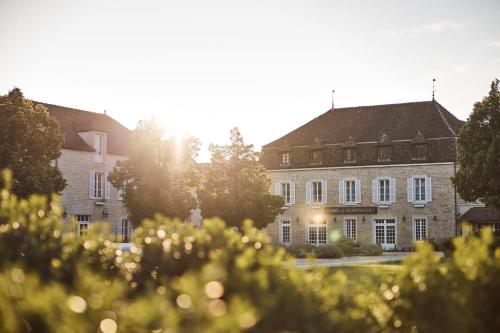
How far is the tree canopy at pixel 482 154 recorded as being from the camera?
37.2 meters

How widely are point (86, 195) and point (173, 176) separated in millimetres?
10750

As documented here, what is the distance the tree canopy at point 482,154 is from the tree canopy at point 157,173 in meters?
14.7

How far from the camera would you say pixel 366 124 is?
176 ft

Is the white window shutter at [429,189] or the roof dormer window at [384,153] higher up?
the roof dormer window at [384,153]

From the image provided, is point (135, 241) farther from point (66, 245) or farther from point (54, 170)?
point (54, 170)

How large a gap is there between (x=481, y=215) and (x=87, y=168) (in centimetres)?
2643

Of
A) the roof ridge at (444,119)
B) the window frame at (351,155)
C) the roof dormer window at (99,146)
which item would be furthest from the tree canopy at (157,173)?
the roof ridge at (444,119)

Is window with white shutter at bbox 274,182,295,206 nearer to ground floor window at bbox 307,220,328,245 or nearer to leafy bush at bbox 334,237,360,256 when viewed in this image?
ground floor window at bbox 307,220,328,245

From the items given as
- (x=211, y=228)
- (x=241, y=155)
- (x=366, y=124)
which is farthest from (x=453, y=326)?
(x=366, y=124)

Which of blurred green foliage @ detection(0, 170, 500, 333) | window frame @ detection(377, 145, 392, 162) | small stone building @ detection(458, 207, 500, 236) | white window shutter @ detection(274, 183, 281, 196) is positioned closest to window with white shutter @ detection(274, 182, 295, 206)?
white window shutter @ detection(274, 183, 281, 196)

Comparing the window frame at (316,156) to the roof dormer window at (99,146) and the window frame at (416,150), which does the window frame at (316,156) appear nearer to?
the window frame at (416,150)

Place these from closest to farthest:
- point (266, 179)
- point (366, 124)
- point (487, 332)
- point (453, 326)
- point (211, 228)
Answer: point (453, 326), point (487, 332), point (211, 228), point (266, 179), point (366, 124)

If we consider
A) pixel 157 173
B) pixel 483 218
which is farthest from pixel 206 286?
pixel 483 218

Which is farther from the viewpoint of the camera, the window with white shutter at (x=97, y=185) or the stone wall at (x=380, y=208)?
the window with white shutter at (x=97, y=185)
